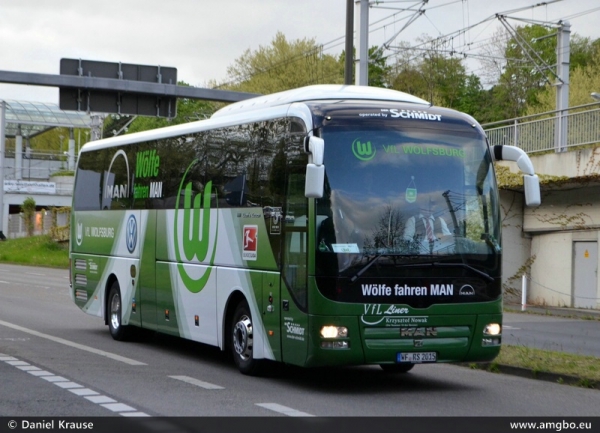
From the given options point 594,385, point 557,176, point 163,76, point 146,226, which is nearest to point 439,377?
point 594,385

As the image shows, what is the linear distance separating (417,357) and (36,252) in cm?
5648

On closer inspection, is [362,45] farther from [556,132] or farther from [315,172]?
[315,172]

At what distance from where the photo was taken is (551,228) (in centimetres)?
3409

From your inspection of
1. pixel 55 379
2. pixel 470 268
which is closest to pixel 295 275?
pixel 470 268

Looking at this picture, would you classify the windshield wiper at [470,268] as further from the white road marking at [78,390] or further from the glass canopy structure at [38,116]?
the glass canopy structure at [38,116]

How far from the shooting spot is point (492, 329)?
40.4 feet

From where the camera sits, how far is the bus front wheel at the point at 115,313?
17.8 metres

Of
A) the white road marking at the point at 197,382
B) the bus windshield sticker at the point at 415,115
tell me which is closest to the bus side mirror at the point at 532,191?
the bus windshield sticker at the point at 415,115

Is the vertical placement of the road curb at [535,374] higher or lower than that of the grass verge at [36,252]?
higher

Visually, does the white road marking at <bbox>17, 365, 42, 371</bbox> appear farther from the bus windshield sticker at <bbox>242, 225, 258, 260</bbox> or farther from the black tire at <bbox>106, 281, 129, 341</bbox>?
A: the black tire at <bbox>106, 281, 129, 341</bbox>

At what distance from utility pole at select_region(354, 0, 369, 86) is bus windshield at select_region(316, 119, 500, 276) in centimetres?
1166

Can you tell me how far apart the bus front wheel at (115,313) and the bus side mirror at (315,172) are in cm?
726

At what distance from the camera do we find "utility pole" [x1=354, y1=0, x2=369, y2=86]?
24.0 metres

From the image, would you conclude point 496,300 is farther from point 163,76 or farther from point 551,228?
point 551,228
